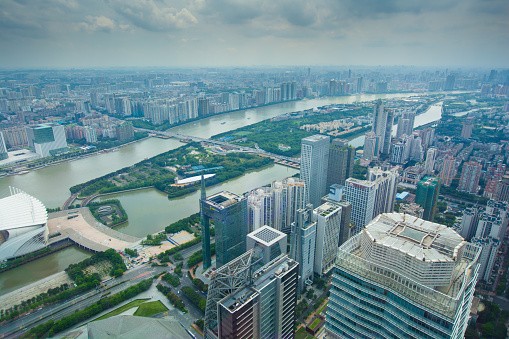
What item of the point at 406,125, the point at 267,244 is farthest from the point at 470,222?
the point at 406,125

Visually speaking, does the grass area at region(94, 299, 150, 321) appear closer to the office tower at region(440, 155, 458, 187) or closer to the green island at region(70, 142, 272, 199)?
the green island at region(70, 142, 272, 199)

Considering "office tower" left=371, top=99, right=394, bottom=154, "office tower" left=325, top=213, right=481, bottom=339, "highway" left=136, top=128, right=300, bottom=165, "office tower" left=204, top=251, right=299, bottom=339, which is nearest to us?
"office tower" left=325, top=213, right=481, bottom=339

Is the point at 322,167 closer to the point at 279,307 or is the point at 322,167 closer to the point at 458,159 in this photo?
the point at 279,307

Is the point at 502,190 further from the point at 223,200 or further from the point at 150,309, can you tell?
the point at 150,309

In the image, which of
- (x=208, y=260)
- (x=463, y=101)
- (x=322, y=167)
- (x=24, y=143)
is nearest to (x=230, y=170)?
(x=322, y=167)

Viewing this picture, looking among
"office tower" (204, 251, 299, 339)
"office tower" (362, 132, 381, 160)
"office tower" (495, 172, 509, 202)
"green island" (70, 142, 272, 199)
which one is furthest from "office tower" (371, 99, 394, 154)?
"office tower" (204, 251, 299, 339)

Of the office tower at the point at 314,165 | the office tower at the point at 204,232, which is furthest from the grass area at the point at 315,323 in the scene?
the office tower at the point at 314,165

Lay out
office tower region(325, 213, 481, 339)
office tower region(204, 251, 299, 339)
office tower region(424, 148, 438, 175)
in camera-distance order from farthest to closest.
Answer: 1. office tower region(424, 148, 438, 175)
2. office tower region(204, 251, 299, 339)
3. office tower region(325, 213, 481, 339)
